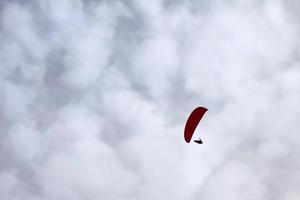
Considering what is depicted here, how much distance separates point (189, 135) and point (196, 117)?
345 cm

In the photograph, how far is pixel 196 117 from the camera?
193 ft

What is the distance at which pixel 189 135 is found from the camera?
6056 centimetres
